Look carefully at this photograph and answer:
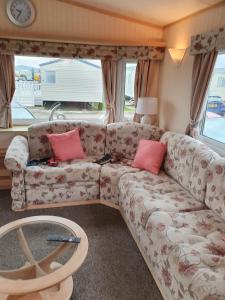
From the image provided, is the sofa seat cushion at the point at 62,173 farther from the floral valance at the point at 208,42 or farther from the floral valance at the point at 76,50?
the floral valance at the point at 208,42

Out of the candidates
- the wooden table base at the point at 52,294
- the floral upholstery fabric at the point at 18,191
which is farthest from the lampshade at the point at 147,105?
the wooden table base at the point at 52,294

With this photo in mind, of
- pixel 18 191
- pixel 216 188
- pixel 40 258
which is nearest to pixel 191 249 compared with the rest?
pixel 216 188

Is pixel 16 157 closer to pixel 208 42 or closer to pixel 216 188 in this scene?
pixel 216 188

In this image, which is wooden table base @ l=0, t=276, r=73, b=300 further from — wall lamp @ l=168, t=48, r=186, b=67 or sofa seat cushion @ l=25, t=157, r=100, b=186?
wall lamp @ l=168, t=48, r=186, b=67

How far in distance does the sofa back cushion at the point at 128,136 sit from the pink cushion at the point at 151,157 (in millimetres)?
302

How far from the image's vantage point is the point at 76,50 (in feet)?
11.5

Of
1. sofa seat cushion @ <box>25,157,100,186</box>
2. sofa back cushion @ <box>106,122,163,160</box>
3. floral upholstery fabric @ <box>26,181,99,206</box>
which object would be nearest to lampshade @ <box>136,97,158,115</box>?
sofa back cushion @ <box>106,122,163,160</box>

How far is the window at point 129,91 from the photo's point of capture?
3.85 m

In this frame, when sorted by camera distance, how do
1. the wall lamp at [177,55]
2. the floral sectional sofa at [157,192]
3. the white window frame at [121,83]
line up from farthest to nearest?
1. the white window frame at [121,83]
2. the wall lamp at [177,55]
3. the floral sectional sofa at [157,192]

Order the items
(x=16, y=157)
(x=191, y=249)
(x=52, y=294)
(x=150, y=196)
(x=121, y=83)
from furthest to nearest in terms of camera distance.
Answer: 1. (x=121, y=83)
2. (x=16, y=157)
3. (x=150, y=196)
4. (x=52, y=294)
5. (x=191, y=249)

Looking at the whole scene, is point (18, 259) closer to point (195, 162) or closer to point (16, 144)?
point (16, 144)

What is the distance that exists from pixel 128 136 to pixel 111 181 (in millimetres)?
747

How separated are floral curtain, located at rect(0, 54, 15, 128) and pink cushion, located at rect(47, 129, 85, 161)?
0.80m

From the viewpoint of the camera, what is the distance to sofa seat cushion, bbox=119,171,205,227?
2.18 meters
